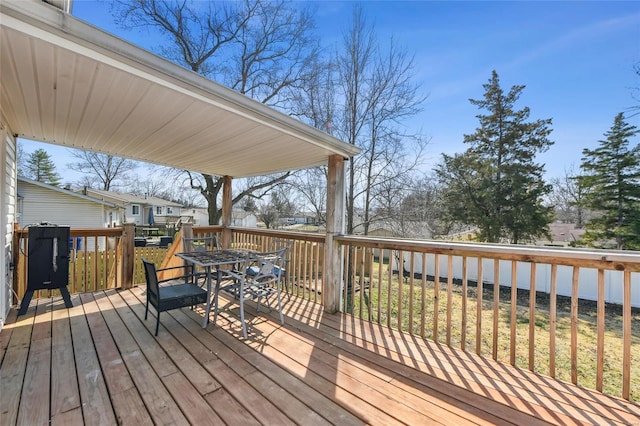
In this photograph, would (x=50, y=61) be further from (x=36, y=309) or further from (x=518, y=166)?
(x=518, y=166)

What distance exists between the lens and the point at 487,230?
14320mm

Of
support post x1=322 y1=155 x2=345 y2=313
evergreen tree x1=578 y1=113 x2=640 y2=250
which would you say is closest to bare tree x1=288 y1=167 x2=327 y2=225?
support post x1=322 y1=155 x2=345 y2=313

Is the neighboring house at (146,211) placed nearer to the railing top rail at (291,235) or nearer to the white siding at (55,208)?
the white siding at (55,208)

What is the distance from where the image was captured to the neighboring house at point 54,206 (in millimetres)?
10484

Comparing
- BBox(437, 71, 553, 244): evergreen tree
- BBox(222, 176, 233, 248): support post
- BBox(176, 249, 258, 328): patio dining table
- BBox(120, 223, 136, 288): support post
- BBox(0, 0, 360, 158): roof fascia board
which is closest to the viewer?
BBox(0, 0, 360, 158): roof fascia board

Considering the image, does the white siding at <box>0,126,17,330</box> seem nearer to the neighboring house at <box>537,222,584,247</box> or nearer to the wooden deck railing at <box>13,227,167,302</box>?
the wooden deck railing at <box>13,227,167,302</box>

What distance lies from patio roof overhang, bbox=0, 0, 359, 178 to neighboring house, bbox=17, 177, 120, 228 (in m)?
9.54

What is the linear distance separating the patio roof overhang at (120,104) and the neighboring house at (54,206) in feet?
31.3

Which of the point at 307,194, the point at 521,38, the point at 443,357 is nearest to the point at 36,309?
the point at 443,357

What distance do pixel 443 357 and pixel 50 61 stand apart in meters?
3.83

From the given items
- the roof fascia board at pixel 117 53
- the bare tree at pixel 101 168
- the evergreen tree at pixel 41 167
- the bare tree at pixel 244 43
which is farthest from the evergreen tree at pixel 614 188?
the evergreen tree at pixel 41 167

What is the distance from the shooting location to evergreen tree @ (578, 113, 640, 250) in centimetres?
1212

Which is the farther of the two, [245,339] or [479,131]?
[479,131]

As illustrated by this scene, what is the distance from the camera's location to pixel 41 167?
24.2 m
